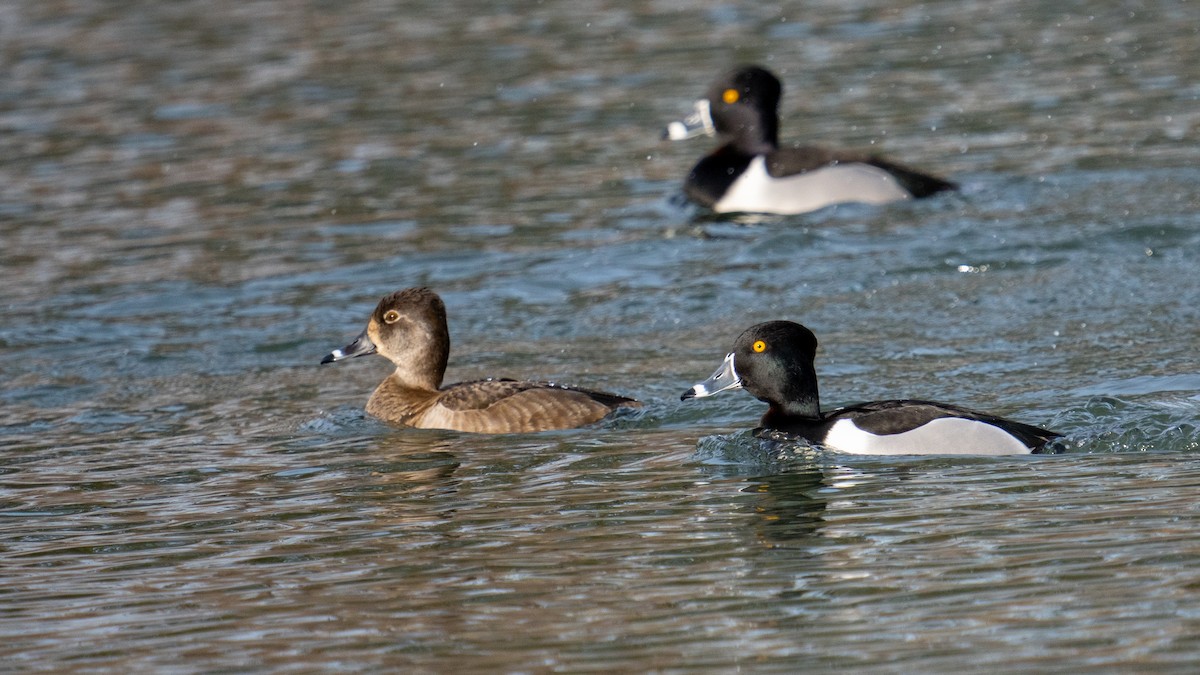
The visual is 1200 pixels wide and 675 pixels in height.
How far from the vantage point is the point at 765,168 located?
50.0 feet

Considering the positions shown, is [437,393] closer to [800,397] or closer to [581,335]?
[581,335]

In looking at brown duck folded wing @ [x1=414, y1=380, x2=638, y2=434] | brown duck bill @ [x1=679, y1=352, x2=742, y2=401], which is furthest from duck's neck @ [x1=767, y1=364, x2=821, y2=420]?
brown duck folded wing @ [x1=414, y1=380, x2=638, y2=434]

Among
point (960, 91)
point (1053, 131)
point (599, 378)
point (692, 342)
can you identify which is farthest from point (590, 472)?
point (960, 91)

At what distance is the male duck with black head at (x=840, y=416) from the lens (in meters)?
7.80

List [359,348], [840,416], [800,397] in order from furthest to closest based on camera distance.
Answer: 1. [359,348]
2. [800,397]
3. [840,416]

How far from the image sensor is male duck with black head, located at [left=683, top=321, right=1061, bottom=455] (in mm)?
7801

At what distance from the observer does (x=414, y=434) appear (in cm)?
916

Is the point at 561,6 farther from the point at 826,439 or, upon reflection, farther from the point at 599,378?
the point at 826,439

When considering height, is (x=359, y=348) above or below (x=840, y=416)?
above

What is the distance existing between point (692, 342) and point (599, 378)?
3.07 feet

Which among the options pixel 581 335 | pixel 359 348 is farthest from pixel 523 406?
pixel 581 335

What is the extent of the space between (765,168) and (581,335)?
14.8 ft

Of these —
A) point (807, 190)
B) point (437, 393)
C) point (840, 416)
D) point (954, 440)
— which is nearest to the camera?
point (954, 440)

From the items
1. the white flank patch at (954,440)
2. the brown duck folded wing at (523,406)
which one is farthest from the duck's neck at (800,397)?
the brown duck folded wing at (523,406)
